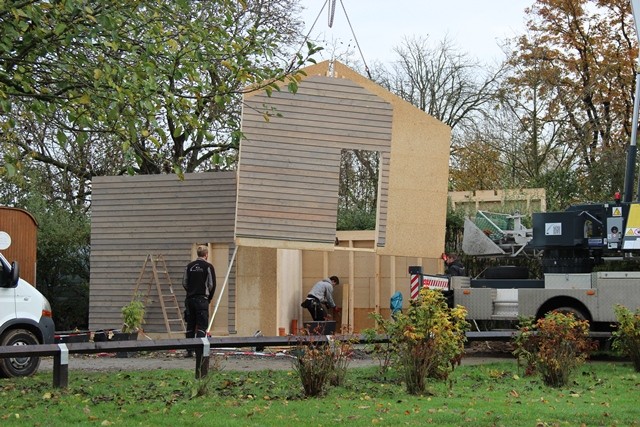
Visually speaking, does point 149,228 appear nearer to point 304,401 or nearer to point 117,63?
point 117,63

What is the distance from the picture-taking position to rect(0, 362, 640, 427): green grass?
385 inches

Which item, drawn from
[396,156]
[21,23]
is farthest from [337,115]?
[21,23]

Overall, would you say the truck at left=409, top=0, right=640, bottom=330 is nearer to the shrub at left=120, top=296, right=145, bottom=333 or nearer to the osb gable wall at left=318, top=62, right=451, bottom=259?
the osb gable wall at left=318, top=62, right=451, bottom=259

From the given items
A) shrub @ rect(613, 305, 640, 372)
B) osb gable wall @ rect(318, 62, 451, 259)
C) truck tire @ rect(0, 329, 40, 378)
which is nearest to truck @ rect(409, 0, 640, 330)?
osb gable wall @ rect(318, 62, 451, 259)

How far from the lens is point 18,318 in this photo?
1489 centimetres

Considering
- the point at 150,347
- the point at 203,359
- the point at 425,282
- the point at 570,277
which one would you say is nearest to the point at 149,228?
the point at 425,282

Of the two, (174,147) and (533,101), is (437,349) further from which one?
(533,101)

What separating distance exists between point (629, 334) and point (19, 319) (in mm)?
9083

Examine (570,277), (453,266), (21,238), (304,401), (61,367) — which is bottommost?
(304,401)

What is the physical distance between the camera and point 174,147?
113 ft

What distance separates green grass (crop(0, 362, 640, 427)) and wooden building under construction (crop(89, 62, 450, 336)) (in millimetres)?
6858

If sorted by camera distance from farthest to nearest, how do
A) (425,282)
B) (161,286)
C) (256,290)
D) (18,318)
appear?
(161,286) < (256,290) < (425,282) < (18,318)

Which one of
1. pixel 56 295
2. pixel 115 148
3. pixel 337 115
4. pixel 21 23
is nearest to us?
pixel 21 23

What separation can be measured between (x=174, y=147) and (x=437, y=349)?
23128 mm
